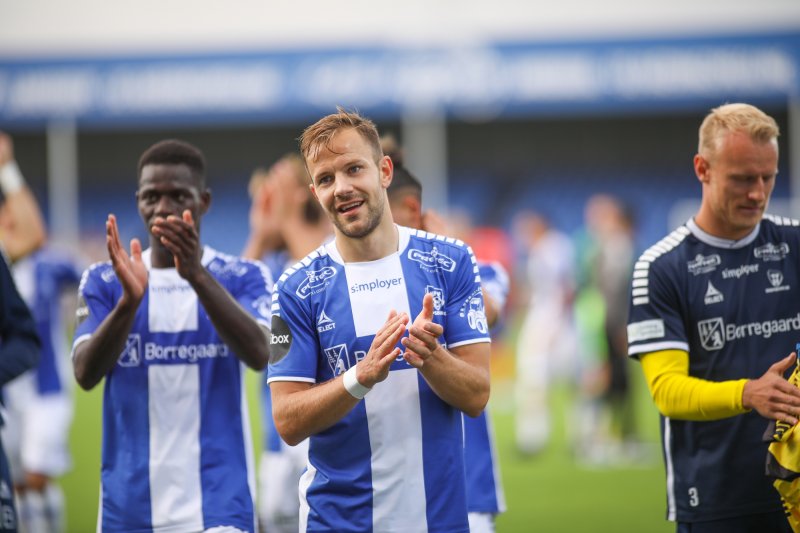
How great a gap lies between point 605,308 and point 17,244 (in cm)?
720

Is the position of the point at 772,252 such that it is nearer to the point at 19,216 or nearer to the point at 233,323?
the point at 233,323

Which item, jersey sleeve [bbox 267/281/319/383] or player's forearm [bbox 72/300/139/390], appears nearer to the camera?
jersey sleeve [bbox 267/281/319/383]

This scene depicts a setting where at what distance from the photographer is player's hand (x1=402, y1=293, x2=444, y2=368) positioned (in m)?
3.26

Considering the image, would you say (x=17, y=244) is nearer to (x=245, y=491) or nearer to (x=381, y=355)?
(x=245, y=491)

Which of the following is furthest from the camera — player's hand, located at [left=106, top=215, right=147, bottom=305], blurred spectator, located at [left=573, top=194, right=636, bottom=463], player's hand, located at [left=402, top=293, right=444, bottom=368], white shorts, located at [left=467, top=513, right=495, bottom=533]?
blurred spectator, located at [left=573, top=194, right=636, bottom=463]

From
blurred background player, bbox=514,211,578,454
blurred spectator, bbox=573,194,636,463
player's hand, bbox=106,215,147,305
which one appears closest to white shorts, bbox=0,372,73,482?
player's hand, bbox=106,215,147,305

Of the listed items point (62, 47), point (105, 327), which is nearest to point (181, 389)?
point (105, 327)

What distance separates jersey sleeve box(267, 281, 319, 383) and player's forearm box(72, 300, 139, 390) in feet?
2.45

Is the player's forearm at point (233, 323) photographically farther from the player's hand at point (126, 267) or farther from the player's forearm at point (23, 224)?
the player's forearm at point (23, 224)

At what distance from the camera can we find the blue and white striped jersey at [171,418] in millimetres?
4203

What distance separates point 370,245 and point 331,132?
42cm

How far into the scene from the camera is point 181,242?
4.06 metres

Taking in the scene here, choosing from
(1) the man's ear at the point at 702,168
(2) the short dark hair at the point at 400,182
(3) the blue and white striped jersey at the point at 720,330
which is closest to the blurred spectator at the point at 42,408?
(2) the short dark hair at the point at 400,182

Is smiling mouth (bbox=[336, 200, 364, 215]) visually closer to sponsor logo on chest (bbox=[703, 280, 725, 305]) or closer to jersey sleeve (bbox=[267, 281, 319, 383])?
jersey sleeve (bbox=[267, 281, 319, 383])
